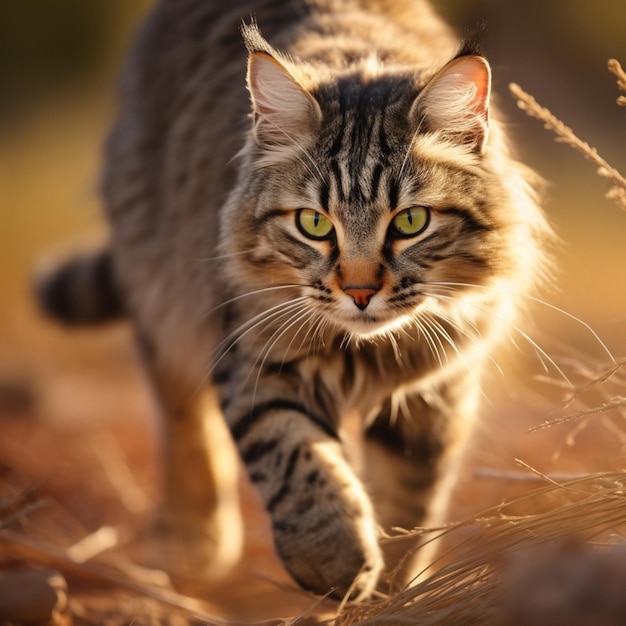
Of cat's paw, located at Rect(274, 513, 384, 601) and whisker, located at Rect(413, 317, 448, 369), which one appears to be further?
whisker, located at Rect(413, 317, 448, 369)

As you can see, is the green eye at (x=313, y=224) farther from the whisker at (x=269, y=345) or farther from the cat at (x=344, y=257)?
the whisker at (x=269, y=345)

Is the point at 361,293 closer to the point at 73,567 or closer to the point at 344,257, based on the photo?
the point at 344,257

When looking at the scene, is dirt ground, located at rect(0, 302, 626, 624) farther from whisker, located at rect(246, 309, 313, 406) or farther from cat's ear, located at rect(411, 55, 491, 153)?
cat's ear, located at rect(411, 55, 491, 153)

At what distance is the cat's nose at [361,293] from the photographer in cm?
215

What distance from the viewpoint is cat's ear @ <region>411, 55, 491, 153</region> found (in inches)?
86.3

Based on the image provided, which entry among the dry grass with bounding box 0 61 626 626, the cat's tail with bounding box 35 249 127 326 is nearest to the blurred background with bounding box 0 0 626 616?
the cat's tail with bounding box 35 249 127 326

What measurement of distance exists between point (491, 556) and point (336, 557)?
1.48 feet

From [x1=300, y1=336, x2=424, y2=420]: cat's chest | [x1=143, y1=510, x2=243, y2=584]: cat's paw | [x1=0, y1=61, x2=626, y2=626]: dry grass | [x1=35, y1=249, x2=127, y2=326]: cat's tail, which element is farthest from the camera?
[x1=35, y1=249, x2=127, y2=326]: cat's tail

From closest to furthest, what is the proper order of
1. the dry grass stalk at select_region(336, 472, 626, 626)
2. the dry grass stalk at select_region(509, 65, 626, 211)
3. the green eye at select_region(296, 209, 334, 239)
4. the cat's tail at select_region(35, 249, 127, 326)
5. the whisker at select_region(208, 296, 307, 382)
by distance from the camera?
the dry grass stalk at select_region(336, 472, 626, 626) < the dry grass stalk at select_region(509, 65, 626, 211) < the green eye at select_region(296, 209, 334, 239) < the whisker at select_region(208, 296, 307, 382) < the cat's tail at select_region(35, 249, 127, 326)

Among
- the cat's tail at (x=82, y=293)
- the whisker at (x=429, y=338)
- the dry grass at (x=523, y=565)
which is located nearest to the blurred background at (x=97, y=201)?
the cat's tail at (x=82, y=293)

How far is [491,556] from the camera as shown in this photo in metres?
1.85

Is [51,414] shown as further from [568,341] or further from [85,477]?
[568,341]

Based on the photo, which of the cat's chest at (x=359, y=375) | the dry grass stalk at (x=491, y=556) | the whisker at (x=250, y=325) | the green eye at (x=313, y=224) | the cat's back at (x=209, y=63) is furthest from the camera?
the cat's back at (x=209, y=63)

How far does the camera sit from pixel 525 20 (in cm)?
849
